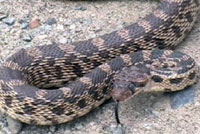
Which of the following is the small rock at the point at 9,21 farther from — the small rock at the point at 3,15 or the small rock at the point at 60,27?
the small rock at the point at 60,27

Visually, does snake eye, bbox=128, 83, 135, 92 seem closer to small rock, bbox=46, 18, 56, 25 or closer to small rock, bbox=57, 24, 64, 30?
small rock, bbox=57, 24, 64, 30

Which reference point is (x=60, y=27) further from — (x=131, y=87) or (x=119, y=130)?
(x=119, y=130)

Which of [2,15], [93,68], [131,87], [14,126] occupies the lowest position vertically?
[14,126]

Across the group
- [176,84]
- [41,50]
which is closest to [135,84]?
[176,84]

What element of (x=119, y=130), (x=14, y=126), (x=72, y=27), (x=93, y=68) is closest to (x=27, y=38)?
(x=72, y=27)

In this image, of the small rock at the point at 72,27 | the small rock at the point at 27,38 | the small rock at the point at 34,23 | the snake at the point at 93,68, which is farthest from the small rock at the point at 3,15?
the snake at the point at 93,68

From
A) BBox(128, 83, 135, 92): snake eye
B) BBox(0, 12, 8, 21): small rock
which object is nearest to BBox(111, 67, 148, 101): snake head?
BBox(128, 83, 135, 92): snake eye

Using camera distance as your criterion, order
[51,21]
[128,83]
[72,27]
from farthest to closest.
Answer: [51,21] < [72,27] < [128,83]
